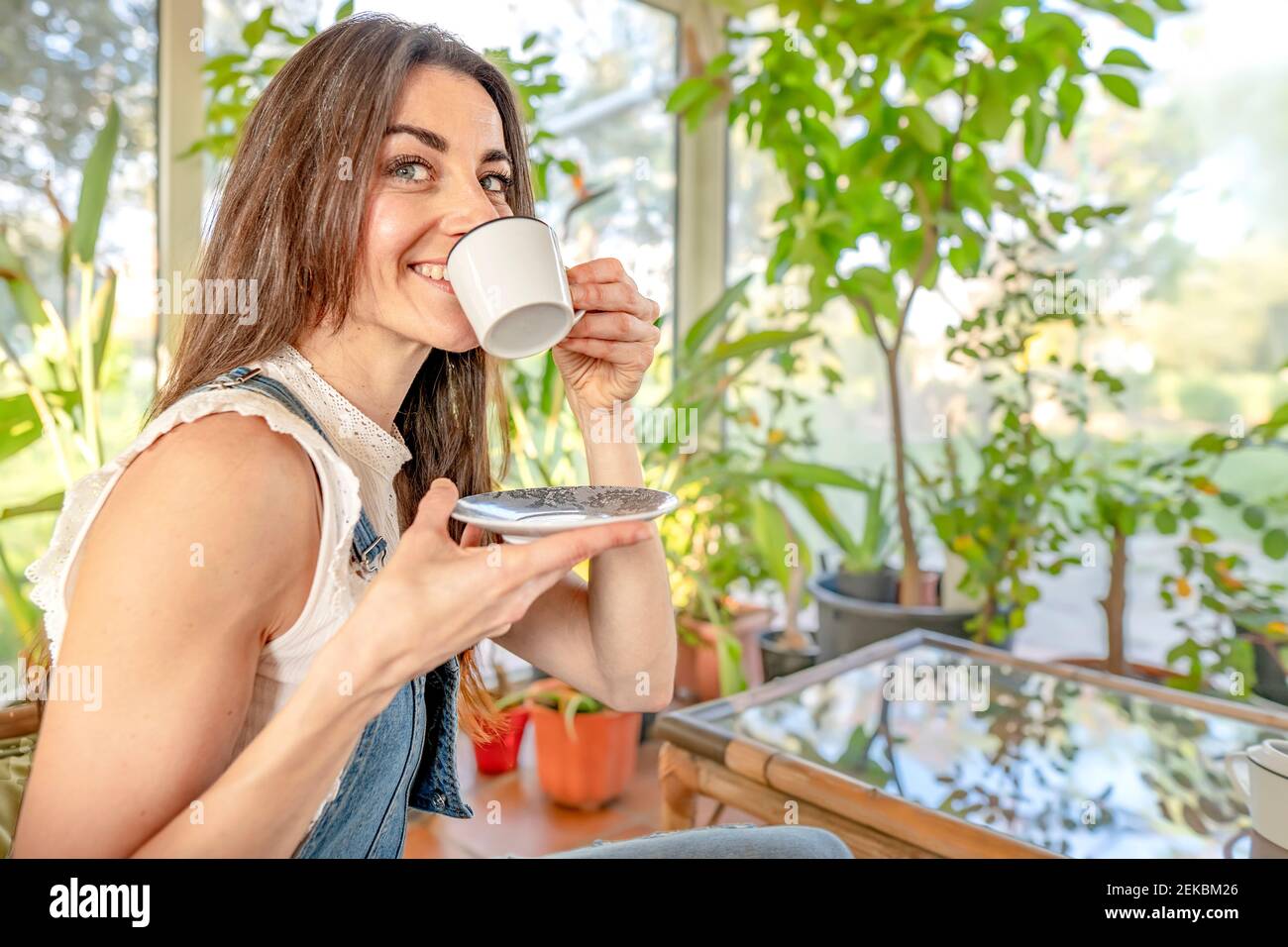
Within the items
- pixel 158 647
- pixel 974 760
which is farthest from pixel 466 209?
pixel 974 760

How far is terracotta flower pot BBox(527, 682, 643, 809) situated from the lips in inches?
51.5

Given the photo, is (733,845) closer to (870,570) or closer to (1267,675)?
(1267,675)

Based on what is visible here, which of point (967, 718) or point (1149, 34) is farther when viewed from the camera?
point (1149, 34)

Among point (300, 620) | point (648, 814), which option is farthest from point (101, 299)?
point (648, 814)

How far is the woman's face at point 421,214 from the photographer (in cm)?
78

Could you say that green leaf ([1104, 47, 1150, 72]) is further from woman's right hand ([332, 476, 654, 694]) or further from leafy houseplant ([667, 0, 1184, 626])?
woman's right hand ([332, 476, 654, 694])

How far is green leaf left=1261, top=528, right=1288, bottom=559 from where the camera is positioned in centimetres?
159

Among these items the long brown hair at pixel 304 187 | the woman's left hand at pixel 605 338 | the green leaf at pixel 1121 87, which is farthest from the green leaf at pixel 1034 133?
the long brown hair at pixel 304 187

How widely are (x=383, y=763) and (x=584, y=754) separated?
117cm

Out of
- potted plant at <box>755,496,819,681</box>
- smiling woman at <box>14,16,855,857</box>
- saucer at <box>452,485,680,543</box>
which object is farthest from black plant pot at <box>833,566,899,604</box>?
saucer at <box>452,485,680,543</box>

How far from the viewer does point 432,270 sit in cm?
79
